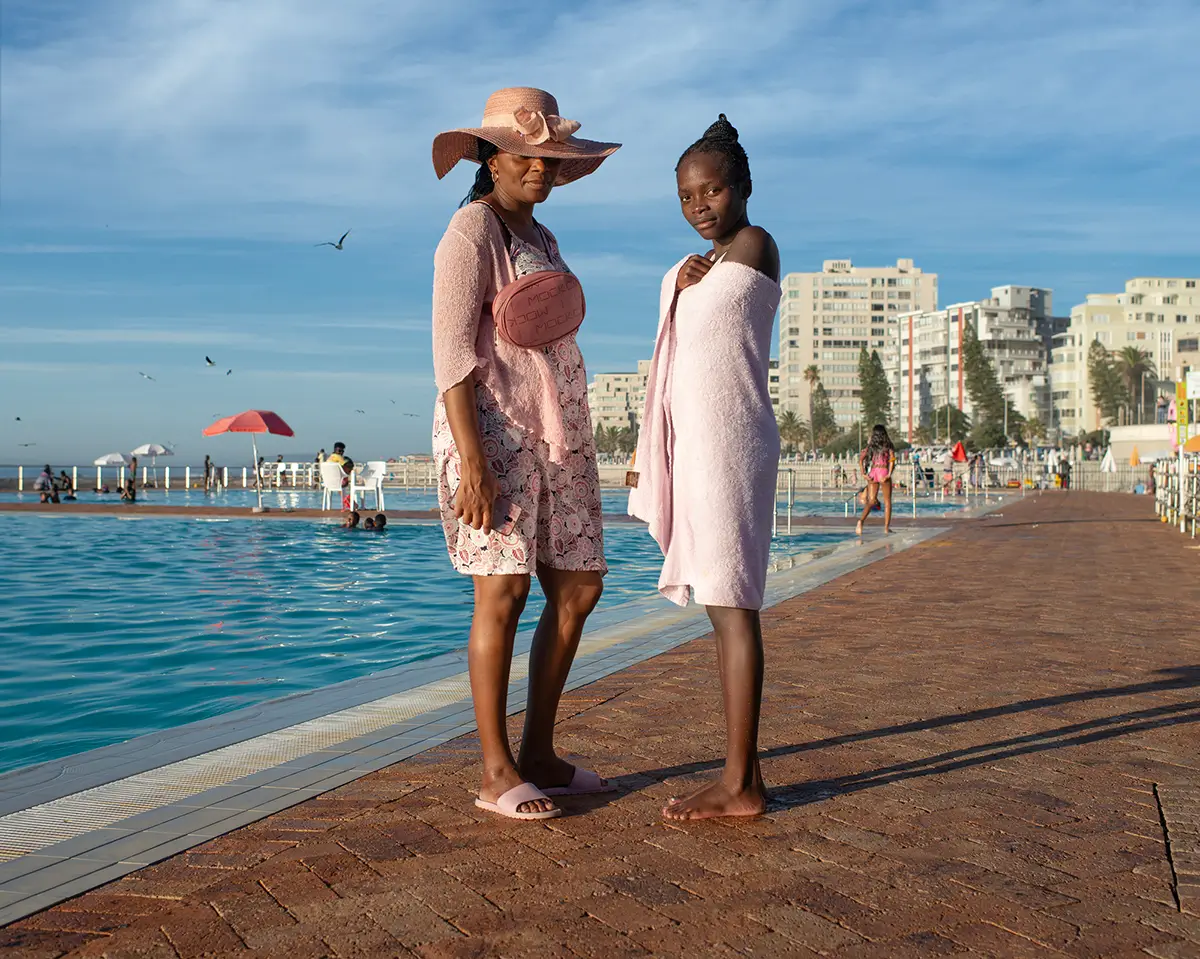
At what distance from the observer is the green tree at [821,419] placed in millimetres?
148625

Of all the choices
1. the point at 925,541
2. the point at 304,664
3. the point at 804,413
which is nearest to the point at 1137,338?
the point at 804,413

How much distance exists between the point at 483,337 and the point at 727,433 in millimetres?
739

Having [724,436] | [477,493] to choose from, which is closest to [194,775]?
[477,493]

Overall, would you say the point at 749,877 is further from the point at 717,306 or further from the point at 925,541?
the point at 925,541

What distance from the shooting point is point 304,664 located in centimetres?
755

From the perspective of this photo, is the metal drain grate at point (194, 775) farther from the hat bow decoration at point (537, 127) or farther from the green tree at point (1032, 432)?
the green tree at point (1032, 432)

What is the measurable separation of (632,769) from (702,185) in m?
1.79

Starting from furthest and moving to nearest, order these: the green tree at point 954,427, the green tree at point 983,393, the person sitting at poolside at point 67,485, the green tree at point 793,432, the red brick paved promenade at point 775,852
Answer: the green tree at point 793,432
the green tree at point 954,427
the green tree at point 983,393
the person sitting at poolside at point 67,485
the red brick paved promenade at point 775,852

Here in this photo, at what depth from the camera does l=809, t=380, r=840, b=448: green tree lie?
14862cm

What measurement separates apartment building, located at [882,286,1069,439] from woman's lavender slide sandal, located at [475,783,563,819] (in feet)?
448

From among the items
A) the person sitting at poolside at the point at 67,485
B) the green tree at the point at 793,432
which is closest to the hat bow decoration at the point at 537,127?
the person sitting at poolside at the point at 67,485

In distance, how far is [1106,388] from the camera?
118500mm

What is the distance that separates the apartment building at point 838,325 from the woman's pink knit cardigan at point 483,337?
6489 inches

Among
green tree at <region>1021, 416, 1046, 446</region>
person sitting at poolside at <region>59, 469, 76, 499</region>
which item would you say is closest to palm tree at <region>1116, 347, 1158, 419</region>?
green tree at <region>1021, 416, 1046, 446</region>
